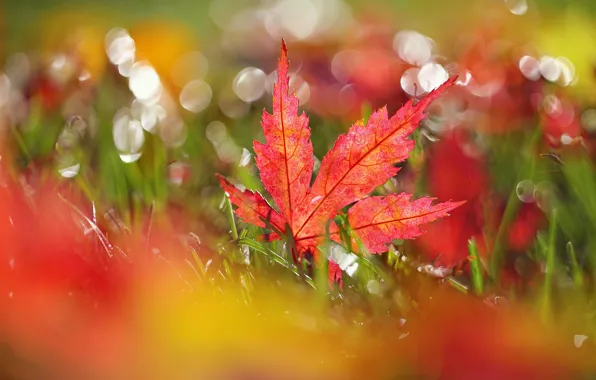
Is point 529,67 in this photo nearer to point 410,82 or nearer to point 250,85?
point 410,82

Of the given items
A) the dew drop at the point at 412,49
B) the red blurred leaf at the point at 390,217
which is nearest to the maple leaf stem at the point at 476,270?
the red blurred leaf at the point at 390,217

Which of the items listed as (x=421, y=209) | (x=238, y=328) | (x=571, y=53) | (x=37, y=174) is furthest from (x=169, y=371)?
(x=571, y=53)

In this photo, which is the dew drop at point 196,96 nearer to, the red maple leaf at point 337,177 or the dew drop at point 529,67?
the dew drop at point 529,67

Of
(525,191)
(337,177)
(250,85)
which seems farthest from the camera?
(250,85)

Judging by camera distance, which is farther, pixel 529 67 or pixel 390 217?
pixel 529 67

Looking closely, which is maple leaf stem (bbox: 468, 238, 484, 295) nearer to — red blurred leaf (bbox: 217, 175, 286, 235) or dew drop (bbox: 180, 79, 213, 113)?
red blurred leaf (bbox: 217, 175, 286, 235)

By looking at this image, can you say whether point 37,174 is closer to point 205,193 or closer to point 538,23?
point 205,193

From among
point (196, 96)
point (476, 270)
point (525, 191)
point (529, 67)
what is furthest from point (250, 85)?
point (476, 270)

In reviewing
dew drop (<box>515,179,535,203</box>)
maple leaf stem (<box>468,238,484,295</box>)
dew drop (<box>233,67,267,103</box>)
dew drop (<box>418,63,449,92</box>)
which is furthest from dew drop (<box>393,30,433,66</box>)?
maple leaf stem (<box>468,238,484,295</box>)
